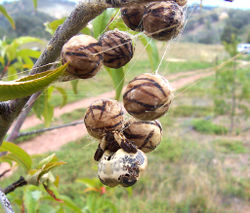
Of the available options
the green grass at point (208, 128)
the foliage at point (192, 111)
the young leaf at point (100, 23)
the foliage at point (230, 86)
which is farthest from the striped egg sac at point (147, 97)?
the foliage at point (192, 111)

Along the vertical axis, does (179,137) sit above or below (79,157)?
below

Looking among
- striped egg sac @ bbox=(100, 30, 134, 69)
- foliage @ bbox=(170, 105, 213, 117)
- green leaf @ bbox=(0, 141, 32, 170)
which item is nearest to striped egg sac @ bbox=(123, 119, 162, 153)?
striped egg sac @ bbox=(100, 30, 134, 69)

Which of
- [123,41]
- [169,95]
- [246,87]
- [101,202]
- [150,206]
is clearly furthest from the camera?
[246,87]

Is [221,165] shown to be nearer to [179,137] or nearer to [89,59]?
[179,137]

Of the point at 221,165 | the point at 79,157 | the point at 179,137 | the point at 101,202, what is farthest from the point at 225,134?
the point at 101,202

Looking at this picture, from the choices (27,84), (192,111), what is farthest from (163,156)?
(27,84)

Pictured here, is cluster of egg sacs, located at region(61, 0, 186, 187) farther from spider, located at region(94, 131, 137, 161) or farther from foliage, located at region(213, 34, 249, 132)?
foliage, located at region(213, 34, 249, 132)
